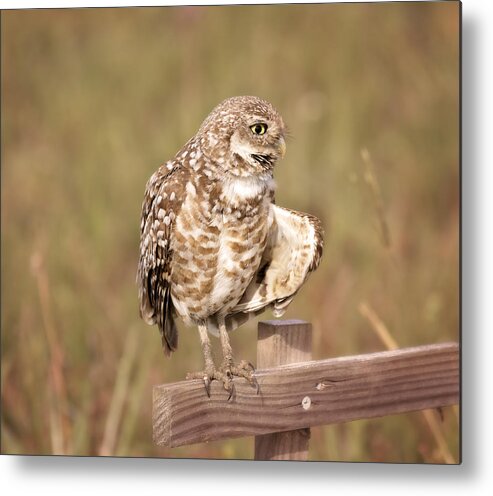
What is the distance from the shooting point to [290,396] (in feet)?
6.76

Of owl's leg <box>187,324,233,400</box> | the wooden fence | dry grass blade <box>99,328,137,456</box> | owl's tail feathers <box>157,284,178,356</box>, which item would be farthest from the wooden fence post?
dry grass blade <box>99,328,137,456</box>

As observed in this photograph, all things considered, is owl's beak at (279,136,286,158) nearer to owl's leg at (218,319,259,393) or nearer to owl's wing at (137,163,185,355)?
owl's wing at (137,163,185,355)

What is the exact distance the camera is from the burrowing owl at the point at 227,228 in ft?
6.93

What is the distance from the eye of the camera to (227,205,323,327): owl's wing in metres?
2.18

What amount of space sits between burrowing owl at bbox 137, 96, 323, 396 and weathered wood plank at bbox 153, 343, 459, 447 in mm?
86

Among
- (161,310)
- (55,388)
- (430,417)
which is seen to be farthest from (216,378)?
(55,388)

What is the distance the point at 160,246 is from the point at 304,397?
49 cm

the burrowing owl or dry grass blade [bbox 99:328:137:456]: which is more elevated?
the burrowing owl

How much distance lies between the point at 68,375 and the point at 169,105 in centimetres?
109

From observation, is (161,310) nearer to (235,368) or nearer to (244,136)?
(235,368)

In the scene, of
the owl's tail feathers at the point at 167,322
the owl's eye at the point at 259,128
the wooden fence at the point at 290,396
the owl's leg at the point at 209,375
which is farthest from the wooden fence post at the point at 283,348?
the owl's eye at the point at 259,128

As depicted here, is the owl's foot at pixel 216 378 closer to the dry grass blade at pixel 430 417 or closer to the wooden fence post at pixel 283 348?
the wooden fence post at pixel 283 348

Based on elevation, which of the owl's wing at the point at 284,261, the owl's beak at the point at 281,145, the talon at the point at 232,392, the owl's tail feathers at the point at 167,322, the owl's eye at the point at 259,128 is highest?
the owl's eye at the point at 259,128

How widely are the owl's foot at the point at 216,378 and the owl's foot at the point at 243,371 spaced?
0.04 feet
